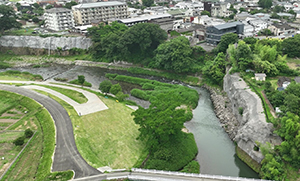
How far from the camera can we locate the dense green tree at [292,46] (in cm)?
4641

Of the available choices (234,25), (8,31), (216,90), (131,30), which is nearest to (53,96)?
(131,30)

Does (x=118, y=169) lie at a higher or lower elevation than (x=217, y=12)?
lower

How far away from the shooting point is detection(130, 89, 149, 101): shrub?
4329cm

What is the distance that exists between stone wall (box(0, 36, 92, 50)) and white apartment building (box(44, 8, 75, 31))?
9.92 metres

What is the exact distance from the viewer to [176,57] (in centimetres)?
5028

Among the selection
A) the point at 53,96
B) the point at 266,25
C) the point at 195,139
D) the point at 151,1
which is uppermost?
the point at 151,1

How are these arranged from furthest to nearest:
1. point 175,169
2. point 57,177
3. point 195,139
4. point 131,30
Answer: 1. point 131,30
2. point 195,139
3. point 175,169
4. point 57,177

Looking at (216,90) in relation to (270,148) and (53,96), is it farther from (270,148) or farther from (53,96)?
(53,96)

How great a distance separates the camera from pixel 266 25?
2500 inches

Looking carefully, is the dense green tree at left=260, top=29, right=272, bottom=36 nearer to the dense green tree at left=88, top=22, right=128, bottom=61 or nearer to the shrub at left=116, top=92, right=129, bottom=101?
the dense green tree at left=88, top=22, right=128, bottom=61

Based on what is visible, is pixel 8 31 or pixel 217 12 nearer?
pixel 8 31

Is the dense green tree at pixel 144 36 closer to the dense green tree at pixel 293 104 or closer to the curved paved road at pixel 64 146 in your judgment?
the curved paved road at pixel 64 146

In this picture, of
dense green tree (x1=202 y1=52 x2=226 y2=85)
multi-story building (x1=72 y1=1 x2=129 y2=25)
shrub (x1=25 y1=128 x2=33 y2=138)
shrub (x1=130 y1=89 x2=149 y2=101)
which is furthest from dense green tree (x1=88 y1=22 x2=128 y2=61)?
shrub (x1=25 y1=128 x2=33 y2=138)

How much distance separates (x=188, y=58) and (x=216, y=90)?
1038cm
